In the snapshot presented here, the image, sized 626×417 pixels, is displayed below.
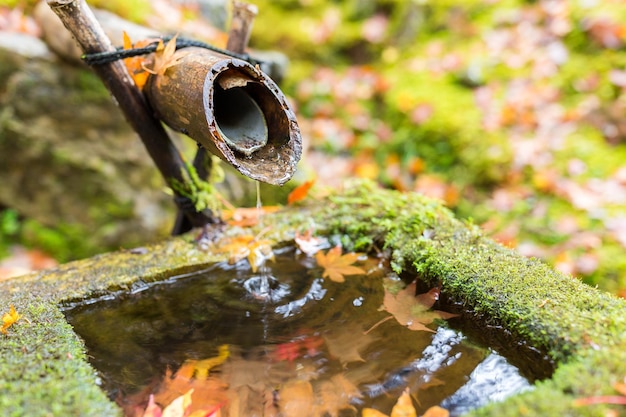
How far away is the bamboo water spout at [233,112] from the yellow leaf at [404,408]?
850mm

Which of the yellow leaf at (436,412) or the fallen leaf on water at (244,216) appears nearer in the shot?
the yellow leaf at (436,412)

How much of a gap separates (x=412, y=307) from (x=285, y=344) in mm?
548

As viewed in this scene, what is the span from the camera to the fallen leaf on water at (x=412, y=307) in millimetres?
1888

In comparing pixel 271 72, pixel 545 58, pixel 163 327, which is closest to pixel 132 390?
pixel 163 327

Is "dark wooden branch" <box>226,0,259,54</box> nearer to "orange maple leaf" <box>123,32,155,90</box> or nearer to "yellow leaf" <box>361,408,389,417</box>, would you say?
"orange maple leaf" <box>123,32,155,90</box>

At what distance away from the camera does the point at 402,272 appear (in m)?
2.20

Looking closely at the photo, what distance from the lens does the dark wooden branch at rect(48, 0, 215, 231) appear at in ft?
6.37

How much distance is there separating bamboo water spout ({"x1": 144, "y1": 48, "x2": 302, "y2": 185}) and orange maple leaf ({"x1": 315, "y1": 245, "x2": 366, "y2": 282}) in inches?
26.6

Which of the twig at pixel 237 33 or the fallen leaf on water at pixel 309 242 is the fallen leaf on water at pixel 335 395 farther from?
the twig at pixel 237 33

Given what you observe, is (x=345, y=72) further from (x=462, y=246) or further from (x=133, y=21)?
(x=462, y=246)

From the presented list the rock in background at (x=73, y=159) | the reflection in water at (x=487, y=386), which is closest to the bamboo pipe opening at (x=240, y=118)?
the reflection in water at (x=487, y=386)

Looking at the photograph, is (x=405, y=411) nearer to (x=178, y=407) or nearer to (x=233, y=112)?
(x=178, y=407)

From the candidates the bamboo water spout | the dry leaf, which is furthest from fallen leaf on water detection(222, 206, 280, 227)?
the dry leaf

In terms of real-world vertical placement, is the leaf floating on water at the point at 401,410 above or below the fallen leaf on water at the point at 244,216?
below
